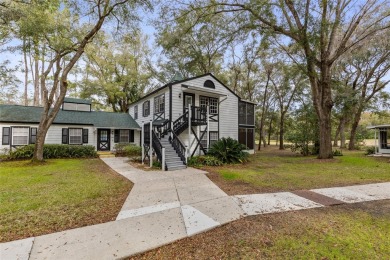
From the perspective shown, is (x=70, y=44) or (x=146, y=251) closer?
(x=146, y=251)

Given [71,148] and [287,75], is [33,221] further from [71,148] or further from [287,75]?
[287,75]

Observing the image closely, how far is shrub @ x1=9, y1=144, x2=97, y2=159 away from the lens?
13.1 meters

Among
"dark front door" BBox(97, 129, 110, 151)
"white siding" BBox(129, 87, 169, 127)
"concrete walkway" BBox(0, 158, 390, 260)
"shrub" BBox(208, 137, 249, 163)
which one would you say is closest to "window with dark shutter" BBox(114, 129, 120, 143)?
"dark front door" BBox(97, 129, 110, 151)

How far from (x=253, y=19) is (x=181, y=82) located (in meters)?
6.14

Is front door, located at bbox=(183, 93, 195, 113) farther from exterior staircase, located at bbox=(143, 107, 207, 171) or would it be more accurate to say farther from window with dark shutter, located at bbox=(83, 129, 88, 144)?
window with dark shutter, located at bbox=(83, 129, 88, 144)

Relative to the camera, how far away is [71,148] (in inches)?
591

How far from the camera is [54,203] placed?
494cm

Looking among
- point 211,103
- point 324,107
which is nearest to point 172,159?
point 211,103

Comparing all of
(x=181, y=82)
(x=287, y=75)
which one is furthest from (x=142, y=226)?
(x=287, y=75)

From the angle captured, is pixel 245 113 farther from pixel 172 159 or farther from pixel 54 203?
pixel 54 203

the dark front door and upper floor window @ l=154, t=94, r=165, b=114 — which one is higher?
upper floor window @ l=154, t=94, r=165, b=114

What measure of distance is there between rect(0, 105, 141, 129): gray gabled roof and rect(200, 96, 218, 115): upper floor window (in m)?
7.70

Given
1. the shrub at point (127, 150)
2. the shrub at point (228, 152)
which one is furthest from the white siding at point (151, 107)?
the shrub at point (228, 152)

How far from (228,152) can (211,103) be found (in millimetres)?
4914
